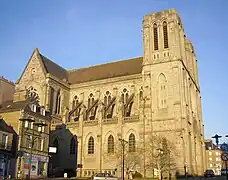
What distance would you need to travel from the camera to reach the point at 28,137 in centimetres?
4353

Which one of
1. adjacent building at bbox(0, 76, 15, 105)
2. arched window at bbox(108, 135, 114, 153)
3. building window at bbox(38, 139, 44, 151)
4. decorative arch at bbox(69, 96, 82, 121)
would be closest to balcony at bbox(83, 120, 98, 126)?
arched window at bbox(108, 135, 114, 153)

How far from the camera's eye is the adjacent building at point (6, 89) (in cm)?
6178

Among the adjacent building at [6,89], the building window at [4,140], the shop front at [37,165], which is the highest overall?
the adjacent building at [6,89]

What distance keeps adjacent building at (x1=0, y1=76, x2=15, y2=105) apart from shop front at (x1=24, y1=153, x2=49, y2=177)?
68.1 feet

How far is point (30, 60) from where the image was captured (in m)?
62.0

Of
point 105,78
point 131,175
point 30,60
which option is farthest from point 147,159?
point 30,60

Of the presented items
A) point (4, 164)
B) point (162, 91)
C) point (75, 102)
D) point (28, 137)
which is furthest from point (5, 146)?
point (162, 91)

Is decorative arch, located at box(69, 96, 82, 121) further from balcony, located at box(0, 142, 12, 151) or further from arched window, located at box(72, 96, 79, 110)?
balcony, located at box(0, 142, 12, 151)

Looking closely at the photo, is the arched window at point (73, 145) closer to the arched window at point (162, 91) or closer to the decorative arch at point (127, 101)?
the decorative arch at point (127, 101)

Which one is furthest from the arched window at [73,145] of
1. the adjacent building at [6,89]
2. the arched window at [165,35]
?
the arched window at [165,35]

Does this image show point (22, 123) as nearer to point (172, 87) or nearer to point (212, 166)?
point (172, 87)

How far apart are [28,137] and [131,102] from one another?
20.1 metres

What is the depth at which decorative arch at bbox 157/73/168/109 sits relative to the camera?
162 ft

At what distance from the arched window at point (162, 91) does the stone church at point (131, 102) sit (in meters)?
0.07
